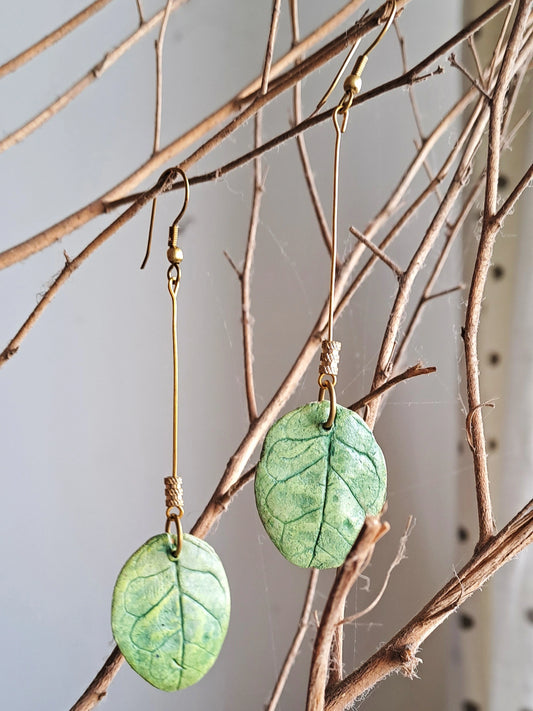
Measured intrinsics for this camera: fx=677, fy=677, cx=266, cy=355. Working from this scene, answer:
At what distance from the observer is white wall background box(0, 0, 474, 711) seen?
887mm

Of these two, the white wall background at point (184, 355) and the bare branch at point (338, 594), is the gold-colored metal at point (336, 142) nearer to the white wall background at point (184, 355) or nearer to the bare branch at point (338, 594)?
the bare branch at point (338, 594)

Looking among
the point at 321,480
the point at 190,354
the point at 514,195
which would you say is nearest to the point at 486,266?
the point at 514,195

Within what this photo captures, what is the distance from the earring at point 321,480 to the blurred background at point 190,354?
50cm

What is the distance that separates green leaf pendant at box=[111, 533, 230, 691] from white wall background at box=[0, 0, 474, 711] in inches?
21.3

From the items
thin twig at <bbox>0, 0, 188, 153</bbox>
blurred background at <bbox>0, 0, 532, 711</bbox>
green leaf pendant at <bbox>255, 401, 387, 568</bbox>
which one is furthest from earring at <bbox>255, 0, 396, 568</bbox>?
blurred background at <bbox>0, 0, 532, 711</bbox>

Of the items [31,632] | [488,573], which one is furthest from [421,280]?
[31,632]

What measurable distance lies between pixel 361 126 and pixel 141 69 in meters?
0.32

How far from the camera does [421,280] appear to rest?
0.93 meters

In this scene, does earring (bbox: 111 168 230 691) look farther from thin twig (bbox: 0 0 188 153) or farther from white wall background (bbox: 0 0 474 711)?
white wall background (bbox: 0 0 474 711)

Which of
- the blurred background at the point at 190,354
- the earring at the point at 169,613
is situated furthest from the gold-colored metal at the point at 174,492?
the blurred background at the point at 190,354

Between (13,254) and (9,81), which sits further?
(9,81)

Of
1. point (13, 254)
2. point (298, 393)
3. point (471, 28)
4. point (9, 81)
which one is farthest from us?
point (298, 393)

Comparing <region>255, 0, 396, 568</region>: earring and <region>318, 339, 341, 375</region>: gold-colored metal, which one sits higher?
<region>318, 339, 341, 375</region>: gold-colored metal

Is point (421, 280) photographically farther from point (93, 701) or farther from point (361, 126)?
point (93, 701)
